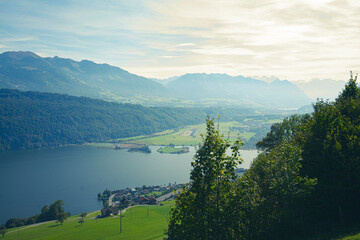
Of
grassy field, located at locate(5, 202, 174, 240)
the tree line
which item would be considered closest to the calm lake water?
the tree line

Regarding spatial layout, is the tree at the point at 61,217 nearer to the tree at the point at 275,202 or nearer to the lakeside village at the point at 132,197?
the lakeside village at the point at 132,197

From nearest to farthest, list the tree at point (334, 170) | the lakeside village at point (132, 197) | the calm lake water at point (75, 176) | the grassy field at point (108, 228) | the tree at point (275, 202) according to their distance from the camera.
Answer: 1. the tree at point (275, 202)
2. the tree at point (334, 170)
3. the grassy field at point (108, 228)
4. the lakeside village at point (132, 197)
5. the calm lake water at point (75, 176)

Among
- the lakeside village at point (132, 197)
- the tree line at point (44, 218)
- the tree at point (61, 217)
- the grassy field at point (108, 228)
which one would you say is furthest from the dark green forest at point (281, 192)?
the tree line at point (44, 218)

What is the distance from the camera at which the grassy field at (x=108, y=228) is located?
187 ft

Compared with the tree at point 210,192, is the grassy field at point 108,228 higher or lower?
lower

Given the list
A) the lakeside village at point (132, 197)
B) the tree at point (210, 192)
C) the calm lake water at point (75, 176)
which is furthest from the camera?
the calm lake water at point (75, 176)

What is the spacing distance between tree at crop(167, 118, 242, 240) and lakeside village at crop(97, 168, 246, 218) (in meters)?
71.1

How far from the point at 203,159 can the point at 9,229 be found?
271 feet

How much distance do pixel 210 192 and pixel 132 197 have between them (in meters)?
88.9

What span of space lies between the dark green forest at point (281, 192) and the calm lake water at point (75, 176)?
8567cm

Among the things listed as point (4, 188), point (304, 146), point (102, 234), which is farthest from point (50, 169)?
point (304, 146)

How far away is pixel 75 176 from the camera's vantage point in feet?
413

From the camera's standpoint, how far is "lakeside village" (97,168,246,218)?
8314 centimetres

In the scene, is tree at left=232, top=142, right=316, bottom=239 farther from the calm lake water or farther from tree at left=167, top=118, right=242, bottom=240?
the calm lake water
